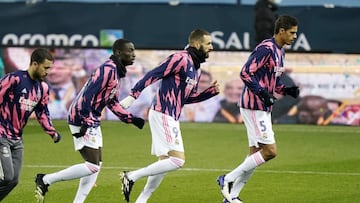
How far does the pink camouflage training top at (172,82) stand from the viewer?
11.8 metres

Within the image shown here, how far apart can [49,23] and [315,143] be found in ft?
25.5

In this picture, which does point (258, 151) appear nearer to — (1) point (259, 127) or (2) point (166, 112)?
(1) point (259, 127)

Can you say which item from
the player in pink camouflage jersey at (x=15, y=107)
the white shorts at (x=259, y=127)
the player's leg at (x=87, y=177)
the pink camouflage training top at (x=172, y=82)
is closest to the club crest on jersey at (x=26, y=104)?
the player in pink camouflage jersey at (x=15, y=107)

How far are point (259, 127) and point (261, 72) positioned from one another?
2.05ft

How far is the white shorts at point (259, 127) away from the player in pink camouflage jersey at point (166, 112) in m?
0.86

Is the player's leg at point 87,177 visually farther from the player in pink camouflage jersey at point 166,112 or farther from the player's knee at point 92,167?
the player in pink camouflage jersey at point 166,112

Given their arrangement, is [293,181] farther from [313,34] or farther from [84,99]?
[313,34]

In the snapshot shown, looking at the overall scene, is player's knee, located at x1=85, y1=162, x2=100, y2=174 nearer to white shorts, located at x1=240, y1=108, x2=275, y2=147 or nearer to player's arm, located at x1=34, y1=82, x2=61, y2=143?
player's arm, located at x1=34, y1=82, x2=61, y2=143

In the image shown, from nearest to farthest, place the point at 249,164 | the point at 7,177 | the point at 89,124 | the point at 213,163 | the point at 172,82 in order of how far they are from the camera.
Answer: the point at 7,177 → the point at 89,124 → the point at 172,82 → the point at 249,164 → the point at 213,163

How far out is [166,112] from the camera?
11805 mm

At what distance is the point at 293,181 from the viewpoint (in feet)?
47.5

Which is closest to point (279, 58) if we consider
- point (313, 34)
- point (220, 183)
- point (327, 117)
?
point (220, 183)

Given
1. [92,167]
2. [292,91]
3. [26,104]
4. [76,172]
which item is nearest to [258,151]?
[292,91]

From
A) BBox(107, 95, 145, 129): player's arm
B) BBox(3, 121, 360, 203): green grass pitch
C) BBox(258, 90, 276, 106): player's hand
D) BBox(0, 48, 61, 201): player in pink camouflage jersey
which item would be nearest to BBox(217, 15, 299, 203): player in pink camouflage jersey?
BBox(258, 90, 276, 106): player's hand
